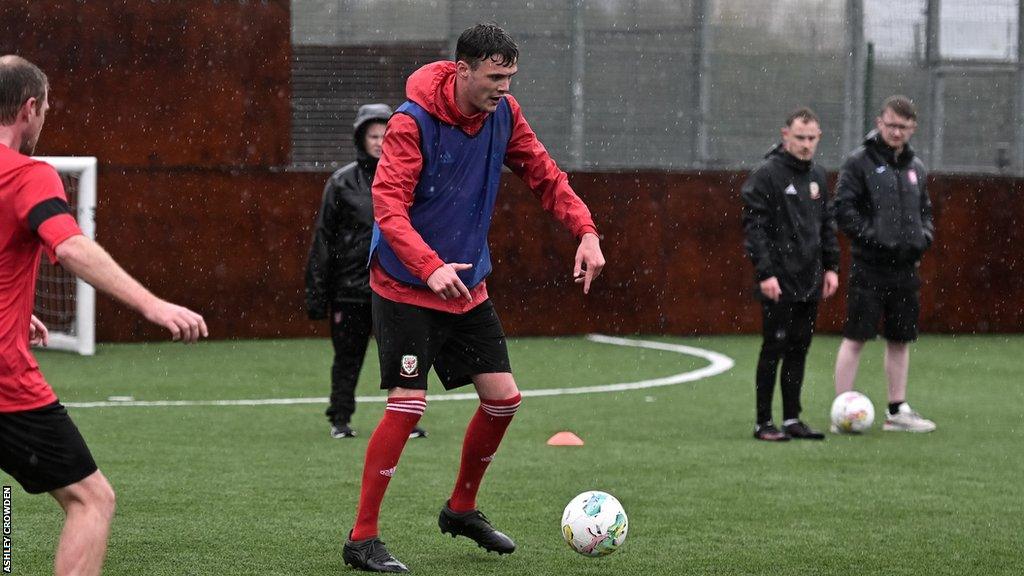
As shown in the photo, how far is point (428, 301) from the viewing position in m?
5.61

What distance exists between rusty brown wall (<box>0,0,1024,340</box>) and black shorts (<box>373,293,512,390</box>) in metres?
9.63

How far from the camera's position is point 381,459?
18.3 ft

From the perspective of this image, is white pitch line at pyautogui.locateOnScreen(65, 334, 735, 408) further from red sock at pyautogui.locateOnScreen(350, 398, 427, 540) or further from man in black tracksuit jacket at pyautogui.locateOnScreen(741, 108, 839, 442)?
red sock at pyautogui.locateOnScreen(350, 398, 427, 540)

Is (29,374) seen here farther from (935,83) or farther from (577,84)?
(935,83)

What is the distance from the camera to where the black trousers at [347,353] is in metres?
9.11

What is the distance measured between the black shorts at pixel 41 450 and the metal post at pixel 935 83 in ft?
48.1

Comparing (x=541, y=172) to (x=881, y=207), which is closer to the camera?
(x=541, y=172)

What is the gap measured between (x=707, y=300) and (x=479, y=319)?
10.8 m

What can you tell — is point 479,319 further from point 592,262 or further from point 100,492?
point 100,492

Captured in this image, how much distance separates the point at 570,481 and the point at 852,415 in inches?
101

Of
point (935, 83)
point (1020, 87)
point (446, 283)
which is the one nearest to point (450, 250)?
point (446, 283)

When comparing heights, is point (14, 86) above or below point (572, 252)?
above

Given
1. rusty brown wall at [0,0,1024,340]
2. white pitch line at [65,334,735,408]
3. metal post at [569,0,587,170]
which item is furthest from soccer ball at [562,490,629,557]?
metal post at [569,0,587,170]

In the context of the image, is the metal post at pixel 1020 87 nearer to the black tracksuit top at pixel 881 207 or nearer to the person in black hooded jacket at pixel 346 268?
the black tracksuit top at pixel 881 207
